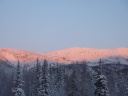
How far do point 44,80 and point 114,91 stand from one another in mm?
32510

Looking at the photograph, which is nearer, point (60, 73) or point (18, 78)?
point (18, 78)

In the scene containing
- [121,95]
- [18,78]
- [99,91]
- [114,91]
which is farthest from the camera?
[114,91]

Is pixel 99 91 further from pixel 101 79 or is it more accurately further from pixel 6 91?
pixel 6 91

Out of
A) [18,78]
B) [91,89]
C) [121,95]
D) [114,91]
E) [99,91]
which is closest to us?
[99,91]

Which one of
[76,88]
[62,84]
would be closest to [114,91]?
[62,84]

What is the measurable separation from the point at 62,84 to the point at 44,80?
35.8m

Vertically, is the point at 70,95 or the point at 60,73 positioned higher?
the point at 60,73

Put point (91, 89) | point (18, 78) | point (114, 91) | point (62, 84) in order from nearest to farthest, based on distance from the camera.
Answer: point (18, 78) < point (91, 89) < point (114, 91) < point (62, 84)

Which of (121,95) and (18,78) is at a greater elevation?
(18,78)

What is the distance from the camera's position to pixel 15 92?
44344mm

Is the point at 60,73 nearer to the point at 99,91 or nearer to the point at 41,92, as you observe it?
the point at 41,92

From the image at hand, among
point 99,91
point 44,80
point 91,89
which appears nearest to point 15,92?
point 44,80

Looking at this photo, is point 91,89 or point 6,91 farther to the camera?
point 6,91

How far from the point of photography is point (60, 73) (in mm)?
82688
